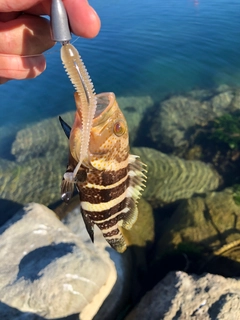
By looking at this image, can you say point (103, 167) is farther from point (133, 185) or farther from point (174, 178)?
point (174, 178)

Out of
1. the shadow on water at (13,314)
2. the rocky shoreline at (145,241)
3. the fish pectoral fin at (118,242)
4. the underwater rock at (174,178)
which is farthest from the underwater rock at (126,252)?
the fish pectoral fin at (118,242)

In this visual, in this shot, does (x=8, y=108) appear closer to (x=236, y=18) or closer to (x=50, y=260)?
(x=50, y=260)

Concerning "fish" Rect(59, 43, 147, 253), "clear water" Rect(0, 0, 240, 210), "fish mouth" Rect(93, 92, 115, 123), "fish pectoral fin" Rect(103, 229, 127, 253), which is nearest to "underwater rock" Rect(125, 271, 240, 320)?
"fish pectoral fin" Rect(103, 229, 127, 253)

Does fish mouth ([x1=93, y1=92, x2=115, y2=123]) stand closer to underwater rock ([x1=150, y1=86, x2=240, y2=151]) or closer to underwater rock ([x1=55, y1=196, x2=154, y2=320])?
underwater rock ([x1=55, y1=196, x2=154, y2=320])

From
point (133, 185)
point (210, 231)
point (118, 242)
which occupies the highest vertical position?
point (133, 185)

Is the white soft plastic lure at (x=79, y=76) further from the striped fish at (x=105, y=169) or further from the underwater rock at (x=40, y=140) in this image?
the underwater rock at (x=40, y=140)

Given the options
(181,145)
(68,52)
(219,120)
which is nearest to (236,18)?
(219,120)

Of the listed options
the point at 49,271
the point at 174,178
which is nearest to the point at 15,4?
the point at 49,271
